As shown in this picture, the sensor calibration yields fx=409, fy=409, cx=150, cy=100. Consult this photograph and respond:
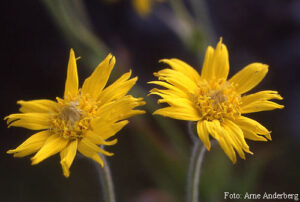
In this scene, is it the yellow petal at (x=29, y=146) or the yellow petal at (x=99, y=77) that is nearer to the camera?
the yellow petal at (x=29, y=146)

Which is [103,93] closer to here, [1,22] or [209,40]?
[209,40]

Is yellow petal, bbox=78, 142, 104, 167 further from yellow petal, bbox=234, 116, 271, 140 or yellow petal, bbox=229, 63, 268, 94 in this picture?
yellow petal, bbox=229, 63, 268, 94

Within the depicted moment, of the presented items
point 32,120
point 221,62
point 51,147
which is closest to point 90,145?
point 51,147

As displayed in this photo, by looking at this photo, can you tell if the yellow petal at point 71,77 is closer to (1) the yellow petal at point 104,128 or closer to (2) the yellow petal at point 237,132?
(1) the yellow petal at point 104,128

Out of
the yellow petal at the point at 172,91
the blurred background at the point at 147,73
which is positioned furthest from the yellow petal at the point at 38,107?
the blurred background at the point at 147,73

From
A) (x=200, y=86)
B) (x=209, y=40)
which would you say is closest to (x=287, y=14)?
(x=209, y=40)

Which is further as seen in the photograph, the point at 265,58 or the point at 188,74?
the point at 265,58

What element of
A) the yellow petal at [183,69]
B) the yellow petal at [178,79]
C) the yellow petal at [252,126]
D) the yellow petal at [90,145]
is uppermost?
the yellow petal at [183,69]

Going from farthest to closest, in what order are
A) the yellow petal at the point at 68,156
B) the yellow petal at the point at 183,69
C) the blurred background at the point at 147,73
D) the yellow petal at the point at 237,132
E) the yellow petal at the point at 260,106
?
the blurred background at the point at 147,73
the yellow petal at the point at 183,69
the yellow petal at the point at 260,106
the yellow petal at the point at 237,132
the yellow petal at the point at 68,156
